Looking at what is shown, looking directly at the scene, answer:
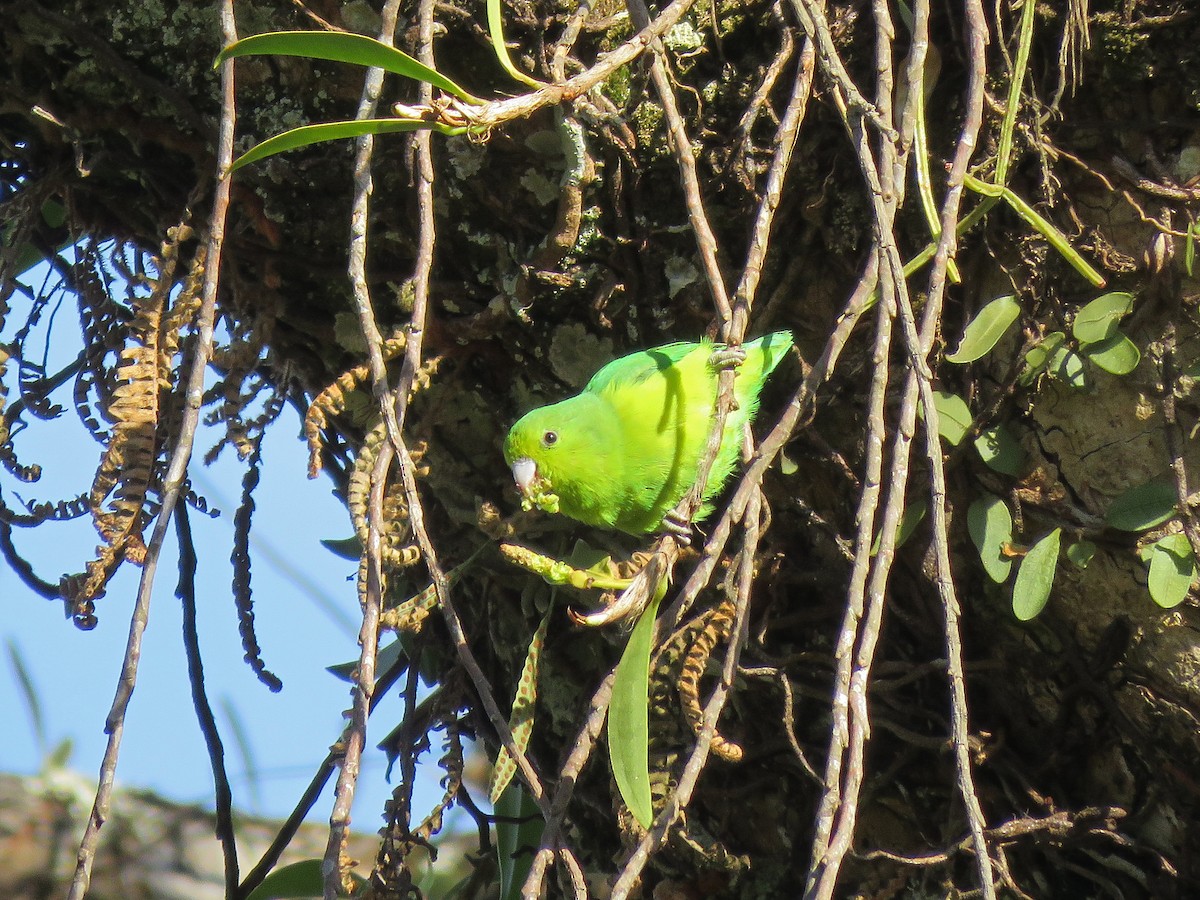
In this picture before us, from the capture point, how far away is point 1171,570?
163 cm

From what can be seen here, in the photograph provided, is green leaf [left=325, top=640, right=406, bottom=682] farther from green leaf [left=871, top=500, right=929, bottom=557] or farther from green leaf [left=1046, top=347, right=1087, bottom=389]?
green leaf [left=1046, top=347, right=1087, bottom=389]

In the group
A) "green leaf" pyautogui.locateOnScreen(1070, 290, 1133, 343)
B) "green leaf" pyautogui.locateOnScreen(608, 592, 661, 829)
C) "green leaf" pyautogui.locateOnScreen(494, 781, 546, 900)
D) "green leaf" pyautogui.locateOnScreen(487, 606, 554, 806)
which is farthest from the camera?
"green leaf" pyautogui.locateOnScreen(494, 781, 546, 900)

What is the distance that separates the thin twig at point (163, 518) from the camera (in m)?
1.04

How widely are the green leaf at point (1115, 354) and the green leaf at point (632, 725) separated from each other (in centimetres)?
93

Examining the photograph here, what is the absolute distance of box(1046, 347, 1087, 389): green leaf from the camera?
1.77m

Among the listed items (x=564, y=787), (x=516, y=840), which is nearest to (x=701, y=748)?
(x=564, y=787)

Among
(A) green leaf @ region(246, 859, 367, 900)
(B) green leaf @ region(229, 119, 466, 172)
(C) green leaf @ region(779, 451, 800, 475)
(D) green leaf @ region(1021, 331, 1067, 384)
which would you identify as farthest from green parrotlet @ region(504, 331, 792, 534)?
(A) green leaf @ region(246, 859, 367, 900)

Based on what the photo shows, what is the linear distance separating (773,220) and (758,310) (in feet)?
0.57

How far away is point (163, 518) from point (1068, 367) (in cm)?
142

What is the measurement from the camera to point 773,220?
75.4 inches

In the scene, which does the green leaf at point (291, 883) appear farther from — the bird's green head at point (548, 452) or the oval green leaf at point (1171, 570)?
the oval green leaf at point (1171, 570)

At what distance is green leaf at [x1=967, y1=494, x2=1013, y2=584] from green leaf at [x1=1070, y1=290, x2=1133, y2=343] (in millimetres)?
311

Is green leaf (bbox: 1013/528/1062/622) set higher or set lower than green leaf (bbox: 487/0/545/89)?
lower

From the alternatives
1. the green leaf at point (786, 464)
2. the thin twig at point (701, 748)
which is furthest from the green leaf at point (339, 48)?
the green leaf at point (786, 464)
